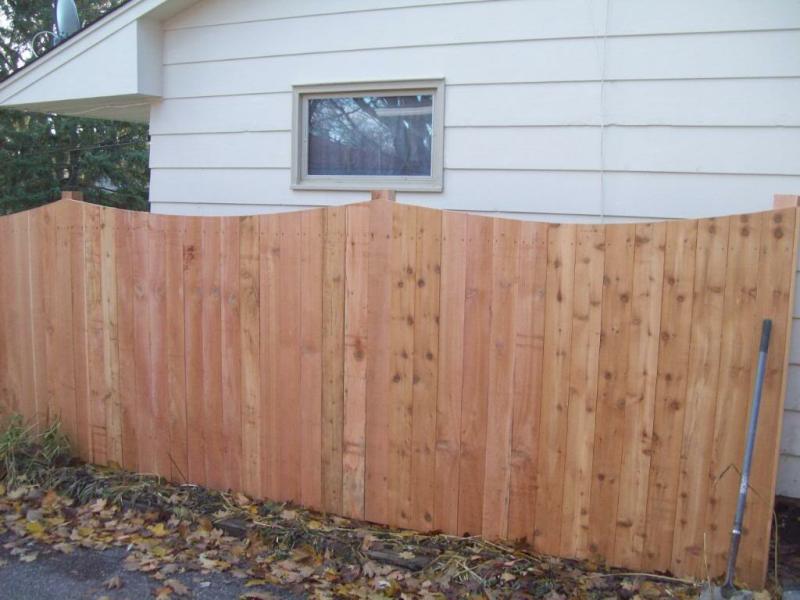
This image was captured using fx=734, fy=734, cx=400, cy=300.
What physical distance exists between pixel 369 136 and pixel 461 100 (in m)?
0.76

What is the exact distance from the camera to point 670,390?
351 centimetres

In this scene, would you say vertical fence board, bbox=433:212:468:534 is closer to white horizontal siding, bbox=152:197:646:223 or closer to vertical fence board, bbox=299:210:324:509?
vertical fence board, bbox=299:210:324:509

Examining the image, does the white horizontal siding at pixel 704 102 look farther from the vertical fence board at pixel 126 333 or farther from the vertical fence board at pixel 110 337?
the vertical fence board at pixel 110 337

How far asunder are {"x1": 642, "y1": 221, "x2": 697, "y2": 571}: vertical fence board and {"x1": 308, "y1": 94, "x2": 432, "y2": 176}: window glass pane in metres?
2.15

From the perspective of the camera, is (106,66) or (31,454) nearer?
(31,454)

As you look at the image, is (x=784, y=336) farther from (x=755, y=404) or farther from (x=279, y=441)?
(x=279, y=441)

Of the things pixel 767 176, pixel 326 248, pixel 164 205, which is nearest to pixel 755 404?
pixel 767 176

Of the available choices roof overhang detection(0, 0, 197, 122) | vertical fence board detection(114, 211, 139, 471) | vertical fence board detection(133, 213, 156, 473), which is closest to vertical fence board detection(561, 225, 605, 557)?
vertical fence board detection(133, 213, 156, 473)

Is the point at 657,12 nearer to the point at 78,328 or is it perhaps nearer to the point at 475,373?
the point at 475,373

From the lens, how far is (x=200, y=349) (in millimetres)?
4699

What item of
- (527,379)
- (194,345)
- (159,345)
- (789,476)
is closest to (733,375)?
(527,379)

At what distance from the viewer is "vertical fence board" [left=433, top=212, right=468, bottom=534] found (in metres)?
3.88

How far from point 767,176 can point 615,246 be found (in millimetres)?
1363

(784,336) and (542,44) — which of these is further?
(542,44)
